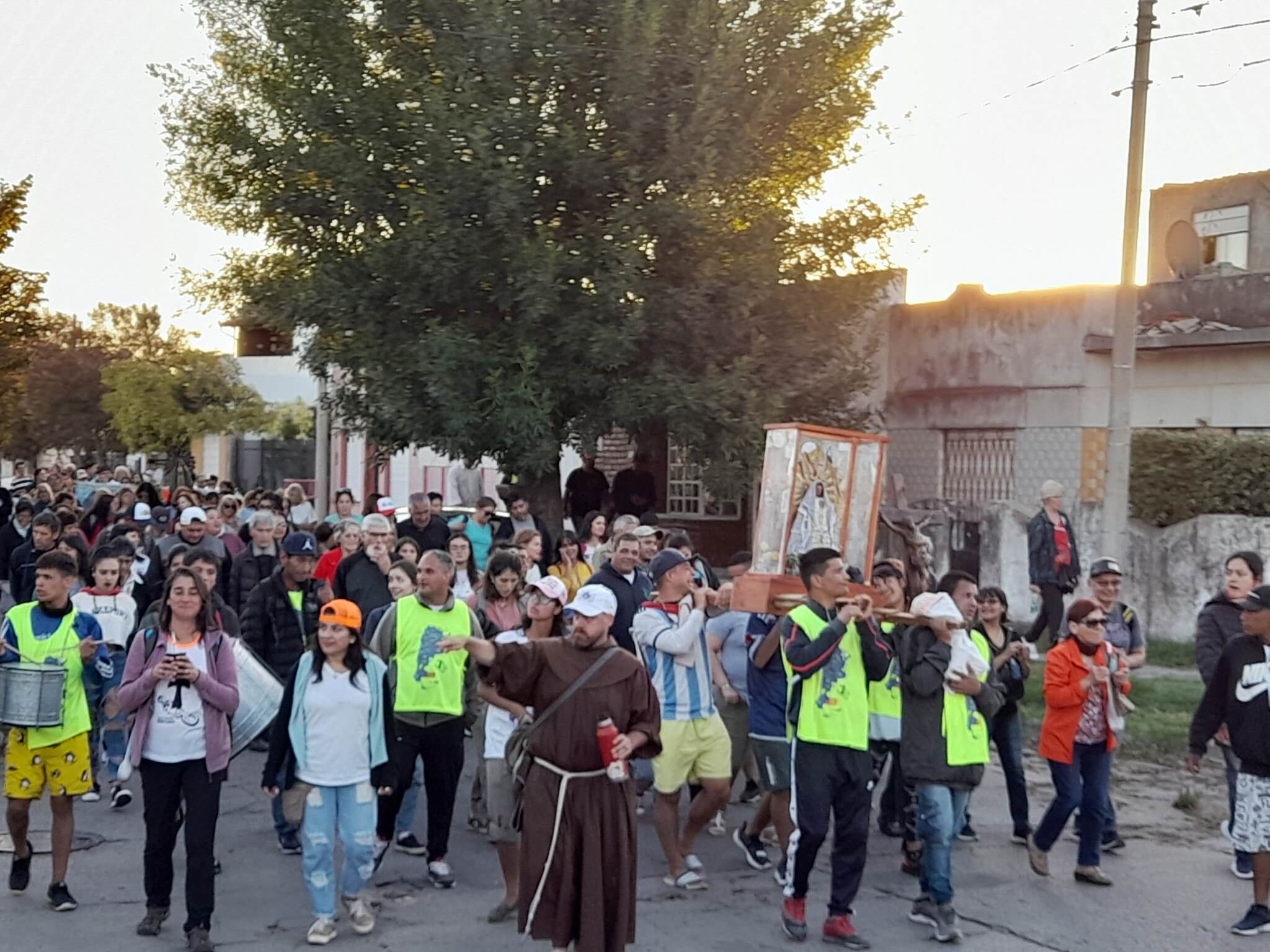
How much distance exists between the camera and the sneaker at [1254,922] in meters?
7.11

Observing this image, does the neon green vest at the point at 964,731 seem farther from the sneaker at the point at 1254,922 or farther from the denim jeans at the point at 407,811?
the denim jeans at the point at 407,811

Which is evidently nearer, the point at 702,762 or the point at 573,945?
the point at 573,945

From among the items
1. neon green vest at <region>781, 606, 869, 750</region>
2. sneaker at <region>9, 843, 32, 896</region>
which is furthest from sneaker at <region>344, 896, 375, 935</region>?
neon green vest at <region>781, 606, 869, 750</region>

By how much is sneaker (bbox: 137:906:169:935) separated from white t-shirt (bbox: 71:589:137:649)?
262 cm

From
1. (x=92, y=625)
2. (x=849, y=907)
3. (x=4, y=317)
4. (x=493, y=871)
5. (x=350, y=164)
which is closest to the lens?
(x=849, y=907)

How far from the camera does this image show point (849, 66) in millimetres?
17359

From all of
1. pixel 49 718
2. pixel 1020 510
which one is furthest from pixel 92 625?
pixel 1020 510

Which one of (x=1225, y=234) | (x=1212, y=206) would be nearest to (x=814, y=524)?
(x=1225, y=234)

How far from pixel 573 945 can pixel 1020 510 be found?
1264 cm

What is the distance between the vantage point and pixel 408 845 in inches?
335

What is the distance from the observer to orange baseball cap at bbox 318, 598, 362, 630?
22.5ft

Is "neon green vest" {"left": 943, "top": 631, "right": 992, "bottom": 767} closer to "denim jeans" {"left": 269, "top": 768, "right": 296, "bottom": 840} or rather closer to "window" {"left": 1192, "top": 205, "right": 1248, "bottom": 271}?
"denim jeans" {"left": 269, "top": 768, "right": 296, "bottom": 840}

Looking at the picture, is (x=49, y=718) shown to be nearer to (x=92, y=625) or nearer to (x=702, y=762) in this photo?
(x=92, y=625)

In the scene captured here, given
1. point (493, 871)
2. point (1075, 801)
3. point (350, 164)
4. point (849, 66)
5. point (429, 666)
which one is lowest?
point (493, 871)
